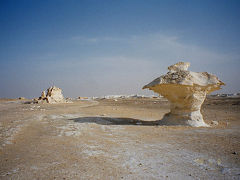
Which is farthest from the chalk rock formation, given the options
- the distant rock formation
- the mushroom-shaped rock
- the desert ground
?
the mushroom-shaped rock

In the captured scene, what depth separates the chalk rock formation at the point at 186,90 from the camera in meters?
8.45

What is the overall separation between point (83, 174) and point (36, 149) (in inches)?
84.8

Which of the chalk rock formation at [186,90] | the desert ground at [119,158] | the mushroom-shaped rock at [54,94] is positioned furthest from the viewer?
the mushroom-shaped rock at [54,94]

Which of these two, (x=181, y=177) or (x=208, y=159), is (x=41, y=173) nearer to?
(x=181, y=177)

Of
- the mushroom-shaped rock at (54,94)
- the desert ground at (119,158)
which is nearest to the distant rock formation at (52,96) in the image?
the mushroom-shaped rock at (54,94)

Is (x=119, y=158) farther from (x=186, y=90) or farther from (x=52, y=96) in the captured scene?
(x=52, y=96)

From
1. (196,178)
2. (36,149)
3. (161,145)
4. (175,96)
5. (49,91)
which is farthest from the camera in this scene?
(49,91)

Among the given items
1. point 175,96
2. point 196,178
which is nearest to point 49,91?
point 175,96

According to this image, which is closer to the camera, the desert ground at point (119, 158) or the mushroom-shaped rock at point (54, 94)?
the desert ground at point (119, 158)

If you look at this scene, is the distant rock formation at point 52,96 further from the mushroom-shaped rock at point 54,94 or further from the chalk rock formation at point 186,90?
the chalk rock formation at point 186,90

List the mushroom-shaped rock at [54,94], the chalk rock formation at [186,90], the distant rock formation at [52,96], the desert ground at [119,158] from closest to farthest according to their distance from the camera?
the desert ground at [119,158]
the chalk rock formation at [186,90]
the distant rock formation at [52,96]
the mushroom-shaped rock at [54,94]

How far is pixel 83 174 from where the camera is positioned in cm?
310

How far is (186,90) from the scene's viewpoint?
28.4 ft

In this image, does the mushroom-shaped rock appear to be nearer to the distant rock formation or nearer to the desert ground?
the distant rock formation
